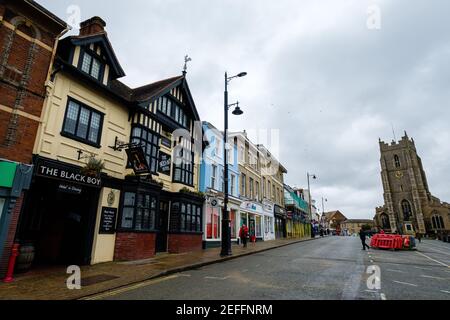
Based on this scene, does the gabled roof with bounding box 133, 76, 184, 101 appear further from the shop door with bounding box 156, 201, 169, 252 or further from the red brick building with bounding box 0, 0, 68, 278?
the shop door with bounding box 156, 201, 169, 252

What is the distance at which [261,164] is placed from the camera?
106 ft

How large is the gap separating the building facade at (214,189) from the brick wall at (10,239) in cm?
1137

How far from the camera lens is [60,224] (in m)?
11.3

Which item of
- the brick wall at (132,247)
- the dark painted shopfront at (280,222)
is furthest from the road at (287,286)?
the dark painted shopfront at (280,222)

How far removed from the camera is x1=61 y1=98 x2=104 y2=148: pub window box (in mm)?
10227

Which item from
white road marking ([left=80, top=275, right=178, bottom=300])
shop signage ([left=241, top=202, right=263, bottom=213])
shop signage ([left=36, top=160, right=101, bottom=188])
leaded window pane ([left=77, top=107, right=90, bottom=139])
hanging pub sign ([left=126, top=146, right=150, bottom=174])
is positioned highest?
leaded window pane ([left=77, top=107, right=90, bottom=139])

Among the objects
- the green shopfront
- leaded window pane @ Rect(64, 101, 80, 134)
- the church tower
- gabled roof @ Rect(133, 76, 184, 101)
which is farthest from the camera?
the church tower

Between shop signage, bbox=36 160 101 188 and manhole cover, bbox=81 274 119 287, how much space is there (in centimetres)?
384

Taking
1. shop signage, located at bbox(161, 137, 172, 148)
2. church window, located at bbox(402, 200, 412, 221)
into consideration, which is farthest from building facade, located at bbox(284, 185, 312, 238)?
church window, located at bbox(402, 200, 412, 221)

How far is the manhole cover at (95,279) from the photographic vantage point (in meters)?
7.02

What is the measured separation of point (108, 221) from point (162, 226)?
4.32 m
